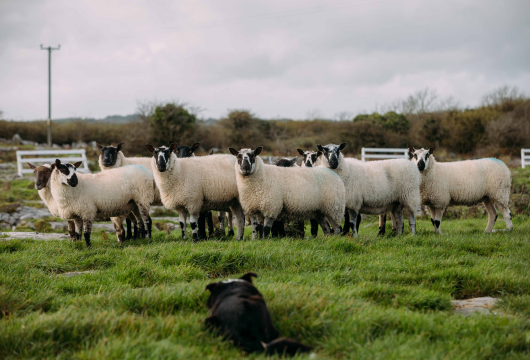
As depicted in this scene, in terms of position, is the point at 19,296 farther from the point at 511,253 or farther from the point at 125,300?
the point at 511,253

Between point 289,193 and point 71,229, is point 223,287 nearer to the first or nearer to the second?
point 289,193

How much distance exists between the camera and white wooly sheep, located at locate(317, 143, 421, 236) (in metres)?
8.79

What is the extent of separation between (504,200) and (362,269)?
6516mm

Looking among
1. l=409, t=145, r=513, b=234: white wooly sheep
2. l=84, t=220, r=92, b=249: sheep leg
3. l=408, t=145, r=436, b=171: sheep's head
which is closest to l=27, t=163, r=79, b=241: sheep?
l=84, t=220, r=92, b=249: sheep leg

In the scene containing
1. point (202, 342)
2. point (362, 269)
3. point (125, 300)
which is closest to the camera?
point (202, 342)

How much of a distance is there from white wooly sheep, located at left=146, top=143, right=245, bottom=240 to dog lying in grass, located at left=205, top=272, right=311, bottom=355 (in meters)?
4.91

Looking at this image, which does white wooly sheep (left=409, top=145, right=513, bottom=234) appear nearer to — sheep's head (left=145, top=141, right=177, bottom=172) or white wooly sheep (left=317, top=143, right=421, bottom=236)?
white wooly sheep (left=317, top=143, right=421, bottom=236)

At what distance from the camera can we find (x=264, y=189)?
774cm

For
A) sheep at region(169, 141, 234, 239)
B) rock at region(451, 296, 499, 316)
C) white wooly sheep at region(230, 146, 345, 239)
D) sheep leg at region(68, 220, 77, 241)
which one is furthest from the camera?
sheep at region(169, 141, 234, 239)

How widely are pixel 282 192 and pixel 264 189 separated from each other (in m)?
0.37

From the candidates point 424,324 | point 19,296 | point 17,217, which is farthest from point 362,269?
point 17,217

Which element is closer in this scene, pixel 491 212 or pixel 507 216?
pixel 507 216

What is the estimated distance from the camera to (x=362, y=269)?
16.6 ft

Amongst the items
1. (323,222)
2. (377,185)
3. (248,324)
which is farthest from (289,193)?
(248,324)
